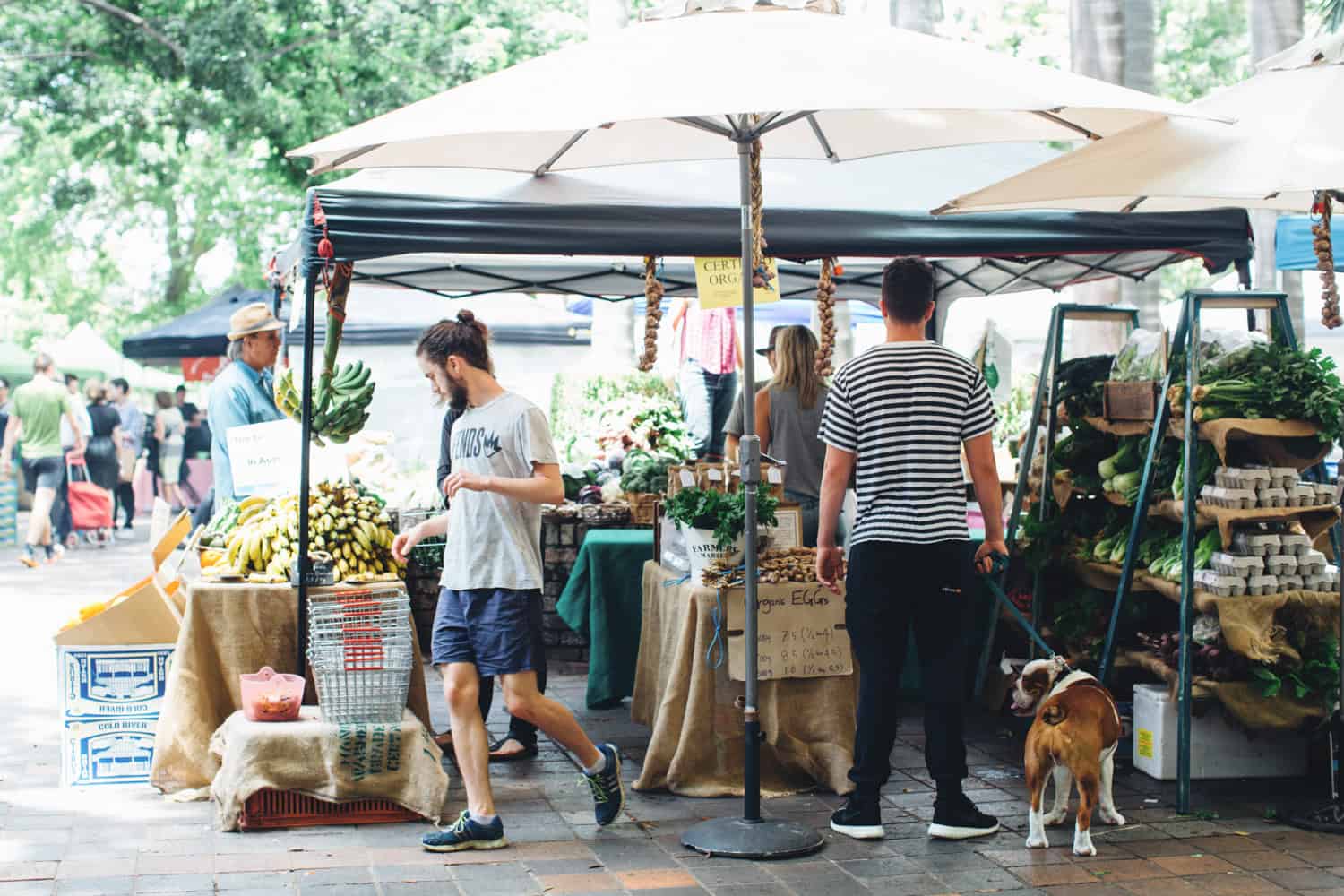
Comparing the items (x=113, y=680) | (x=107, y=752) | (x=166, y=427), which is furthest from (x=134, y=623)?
(x=166, y=427)

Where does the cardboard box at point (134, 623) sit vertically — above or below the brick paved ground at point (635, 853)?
above

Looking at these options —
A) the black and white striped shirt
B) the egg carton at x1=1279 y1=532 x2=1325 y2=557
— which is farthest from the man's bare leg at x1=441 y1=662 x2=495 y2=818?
the egg carton at x1=1279 y1=532 x2=1325 y2=557

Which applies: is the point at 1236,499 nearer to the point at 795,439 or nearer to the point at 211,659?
the point at 795,439

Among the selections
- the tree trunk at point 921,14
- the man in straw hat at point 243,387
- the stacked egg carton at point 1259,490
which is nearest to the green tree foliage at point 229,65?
the tree trunk at point 921,14

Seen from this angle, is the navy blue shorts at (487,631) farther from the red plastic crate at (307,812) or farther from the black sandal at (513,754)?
the black sandal at (513,754)

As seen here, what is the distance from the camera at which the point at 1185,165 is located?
5270 millimetres

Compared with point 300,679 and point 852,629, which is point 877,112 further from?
point 300,679

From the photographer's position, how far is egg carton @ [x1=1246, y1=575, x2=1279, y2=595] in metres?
5.59

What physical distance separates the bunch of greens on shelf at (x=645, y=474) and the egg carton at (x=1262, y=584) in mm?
3441

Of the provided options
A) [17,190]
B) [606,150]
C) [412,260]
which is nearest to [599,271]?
[412,260]

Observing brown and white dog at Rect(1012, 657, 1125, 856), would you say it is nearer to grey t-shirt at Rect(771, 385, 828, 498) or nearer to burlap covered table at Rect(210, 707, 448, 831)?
grey t-shirt at Rect(771, 385, 828, 498)

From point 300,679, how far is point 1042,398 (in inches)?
149

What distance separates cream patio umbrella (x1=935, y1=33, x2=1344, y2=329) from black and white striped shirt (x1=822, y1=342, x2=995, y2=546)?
3.08 feet

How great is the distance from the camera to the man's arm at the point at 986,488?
5.01 m
